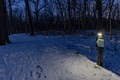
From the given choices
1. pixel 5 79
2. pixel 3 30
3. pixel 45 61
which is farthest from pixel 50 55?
pixel 3 30

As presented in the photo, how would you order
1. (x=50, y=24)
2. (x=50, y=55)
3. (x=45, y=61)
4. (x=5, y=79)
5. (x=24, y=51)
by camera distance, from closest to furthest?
1. (x=5, y=79)
2. (x=45, y=61)
3. (x=50, y=55)
4. (x=24, y=51)
5. (x=50, y=24)

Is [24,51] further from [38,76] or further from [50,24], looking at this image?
[50,24]

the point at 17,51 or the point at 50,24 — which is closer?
the point at 17,51

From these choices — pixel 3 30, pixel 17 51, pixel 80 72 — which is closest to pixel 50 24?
pixel 3 30

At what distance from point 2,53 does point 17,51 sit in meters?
0.88

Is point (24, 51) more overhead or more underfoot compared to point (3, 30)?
more underfoot

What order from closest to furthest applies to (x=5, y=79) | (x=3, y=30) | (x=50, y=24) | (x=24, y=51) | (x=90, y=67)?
(x=5, y=79), (x=90, y=67), (x=24, y=51), (x=3, y=30), (x=50, y=24)

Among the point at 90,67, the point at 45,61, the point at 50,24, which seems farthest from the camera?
the point at 50,24

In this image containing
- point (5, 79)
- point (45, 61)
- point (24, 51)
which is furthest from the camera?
point (24, 51)

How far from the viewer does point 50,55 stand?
12.9m

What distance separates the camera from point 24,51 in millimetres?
13742

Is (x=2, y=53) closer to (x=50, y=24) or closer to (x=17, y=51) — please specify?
(x=17, y=51)

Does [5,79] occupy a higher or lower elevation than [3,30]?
lower

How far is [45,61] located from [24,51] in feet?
8.39
